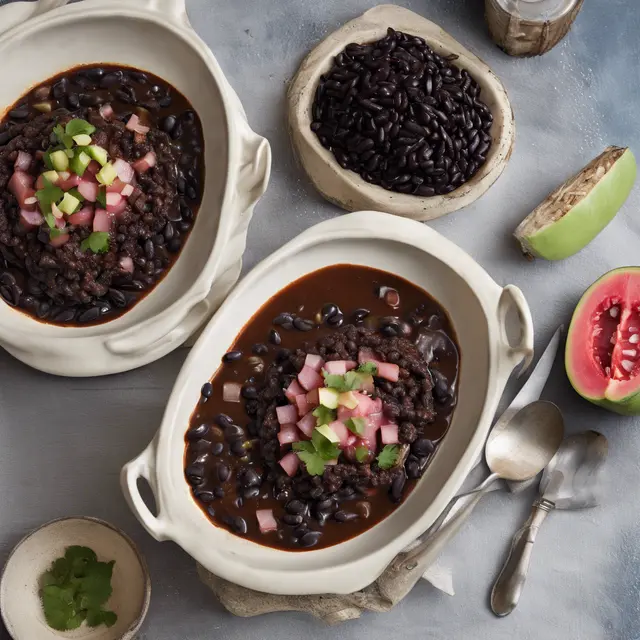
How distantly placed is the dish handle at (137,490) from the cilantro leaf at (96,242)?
77 centimetres

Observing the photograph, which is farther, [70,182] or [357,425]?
[70,182]

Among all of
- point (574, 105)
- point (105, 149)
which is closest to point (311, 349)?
point (105, 149)

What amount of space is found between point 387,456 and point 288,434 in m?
0.36

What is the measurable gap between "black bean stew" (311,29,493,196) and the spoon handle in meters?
1.39

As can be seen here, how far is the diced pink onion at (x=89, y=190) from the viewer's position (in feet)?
10.8

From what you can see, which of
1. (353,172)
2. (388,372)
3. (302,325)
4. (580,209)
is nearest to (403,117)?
(353,172)

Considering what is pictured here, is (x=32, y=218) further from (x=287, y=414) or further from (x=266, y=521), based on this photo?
(x=266, y=521)

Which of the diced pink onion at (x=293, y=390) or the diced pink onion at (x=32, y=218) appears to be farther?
the diced pink onion at (x=32, y=218)

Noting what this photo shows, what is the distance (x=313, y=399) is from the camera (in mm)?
3125

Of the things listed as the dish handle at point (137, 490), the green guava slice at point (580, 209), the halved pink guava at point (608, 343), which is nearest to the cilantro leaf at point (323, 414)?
the dish handle at point (137, 490)

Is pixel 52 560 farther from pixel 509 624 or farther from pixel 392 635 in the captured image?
pixel 509 624

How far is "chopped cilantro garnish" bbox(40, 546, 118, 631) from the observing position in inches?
132

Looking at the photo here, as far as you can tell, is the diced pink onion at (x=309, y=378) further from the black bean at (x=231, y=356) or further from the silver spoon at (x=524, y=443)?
the silver spoon at (x=524, y=443)

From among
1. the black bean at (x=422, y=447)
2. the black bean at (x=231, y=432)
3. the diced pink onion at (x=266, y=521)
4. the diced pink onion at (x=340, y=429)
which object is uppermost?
the diced pink onion at (x=340, y=429)
